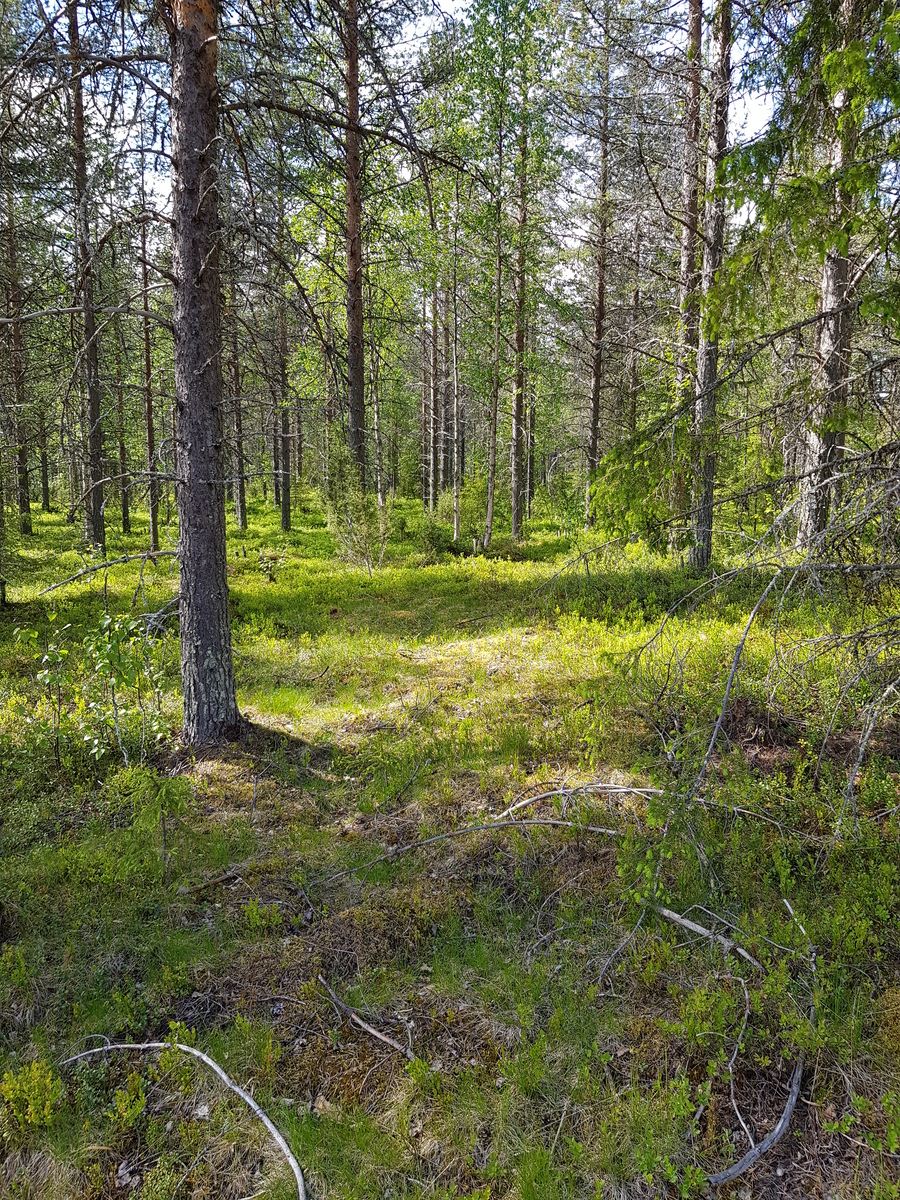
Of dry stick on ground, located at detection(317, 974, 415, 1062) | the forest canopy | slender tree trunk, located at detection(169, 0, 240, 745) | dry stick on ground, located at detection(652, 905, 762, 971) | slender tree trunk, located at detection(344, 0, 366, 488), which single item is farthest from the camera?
slender tree trunk, located at detection(344, 0, 366, 488)

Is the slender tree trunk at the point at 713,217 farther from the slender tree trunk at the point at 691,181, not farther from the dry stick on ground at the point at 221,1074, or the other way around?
the dry stick on ground at the point at 221,1074

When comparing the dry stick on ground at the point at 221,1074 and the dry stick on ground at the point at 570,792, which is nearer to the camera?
the dry stick on ground at the point at 221,1074

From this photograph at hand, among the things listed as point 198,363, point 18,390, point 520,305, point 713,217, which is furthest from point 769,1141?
point 520,305

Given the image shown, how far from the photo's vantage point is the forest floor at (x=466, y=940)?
102 inches

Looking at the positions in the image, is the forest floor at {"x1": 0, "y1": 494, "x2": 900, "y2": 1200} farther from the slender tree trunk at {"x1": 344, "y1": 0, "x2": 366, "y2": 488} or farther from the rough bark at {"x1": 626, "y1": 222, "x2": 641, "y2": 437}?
the rough bark at {"x1": 626, "y1": 222, "x2": 641, "y2": 437}

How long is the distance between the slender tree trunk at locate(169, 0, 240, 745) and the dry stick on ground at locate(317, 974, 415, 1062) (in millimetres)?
3152

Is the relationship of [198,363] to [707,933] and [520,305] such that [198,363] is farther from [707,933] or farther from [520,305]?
[520,305]

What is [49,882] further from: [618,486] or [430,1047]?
[618,486]

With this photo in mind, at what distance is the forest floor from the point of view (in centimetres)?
259

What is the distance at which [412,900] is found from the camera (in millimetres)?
3957

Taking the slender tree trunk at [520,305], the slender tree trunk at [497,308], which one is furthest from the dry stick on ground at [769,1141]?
the slender tree trunk at [520,305]

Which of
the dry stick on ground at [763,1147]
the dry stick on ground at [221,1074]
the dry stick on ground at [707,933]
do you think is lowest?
the dry stick on ground at [221,1074]

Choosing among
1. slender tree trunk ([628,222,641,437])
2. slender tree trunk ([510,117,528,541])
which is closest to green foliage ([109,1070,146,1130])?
slender tree trunk ([510,117,528,541])

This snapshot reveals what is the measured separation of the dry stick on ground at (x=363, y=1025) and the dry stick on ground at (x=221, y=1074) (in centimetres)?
57
